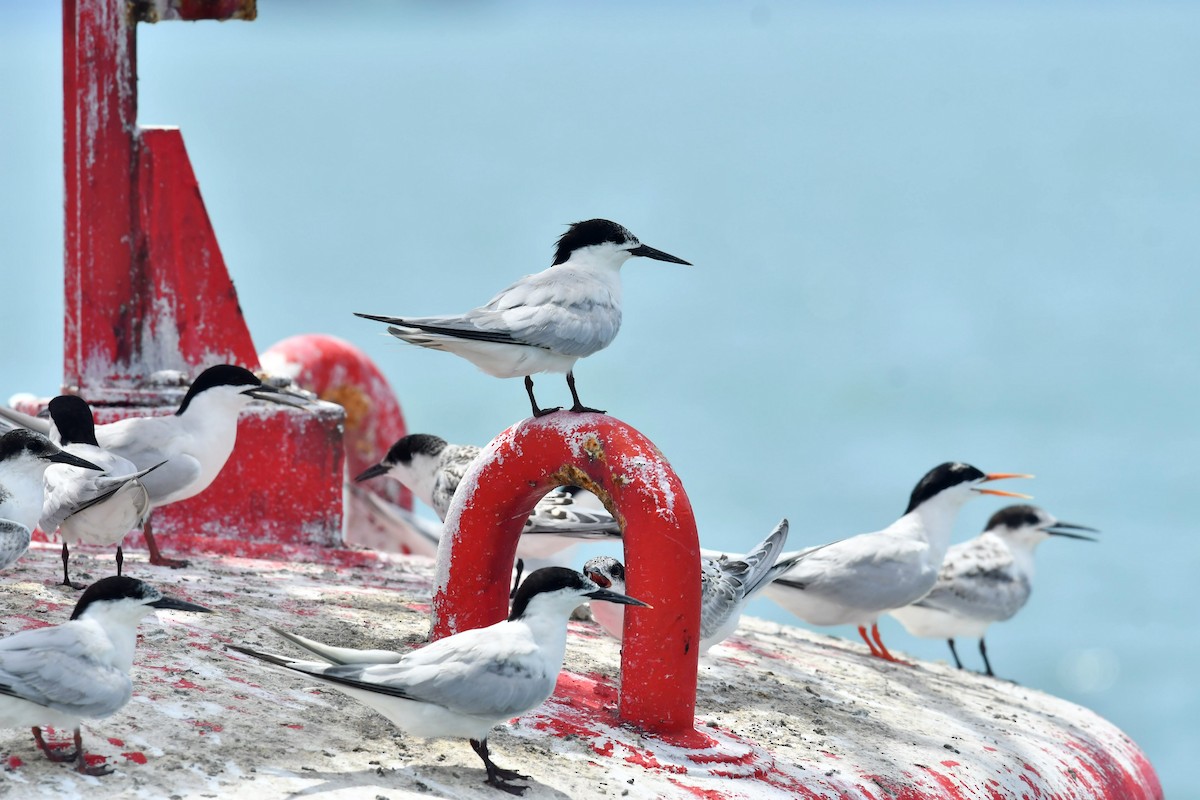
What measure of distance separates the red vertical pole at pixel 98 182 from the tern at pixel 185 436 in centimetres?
70

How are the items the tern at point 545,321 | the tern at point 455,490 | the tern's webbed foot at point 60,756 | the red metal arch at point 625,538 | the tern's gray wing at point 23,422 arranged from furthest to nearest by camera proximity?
the tern at point 455,490, the tern's gray wing at point 23,422, the tern at point 545,321, the red metal arch at point 625,538, the tern's webbed foot at point 60,756

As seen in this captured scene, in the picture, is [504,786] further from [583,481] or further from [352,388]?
[352,388]

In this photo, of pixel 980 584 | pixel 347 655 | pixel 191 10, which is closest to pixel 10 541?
pixel 347 655

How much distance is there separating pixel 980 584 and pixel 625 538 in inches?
155

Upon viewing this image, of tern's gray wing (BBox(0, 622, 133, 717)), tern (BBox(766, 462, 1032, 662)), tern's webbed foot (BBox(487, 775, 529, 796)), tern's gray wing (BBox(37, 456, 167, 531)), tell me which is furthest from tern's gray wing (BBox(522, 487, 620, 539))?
tern's gray wing (BBox(0, 622, 133, 717))

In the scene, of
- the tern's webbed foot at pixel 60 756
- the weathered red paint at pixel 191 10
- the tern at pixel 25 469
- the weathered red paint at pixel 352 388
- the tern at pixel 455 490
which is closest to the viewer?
the tern's webbed foot at pixel 60 756

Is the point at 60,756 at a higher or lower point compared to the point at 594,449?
lower

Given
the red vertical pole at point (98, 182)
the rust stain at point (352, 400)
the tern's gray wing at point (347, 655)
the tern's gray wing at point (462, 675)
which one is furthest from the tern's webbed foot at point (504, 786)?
the rust stain at point (352, 400)

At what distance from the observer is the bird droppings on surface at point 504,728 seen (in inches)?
138

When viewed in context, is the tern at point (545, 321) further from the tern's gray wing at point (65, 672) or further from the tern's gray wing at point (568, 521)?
the tern's gray wing at point (65, 672)

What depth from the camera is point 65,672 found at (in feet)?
10.9

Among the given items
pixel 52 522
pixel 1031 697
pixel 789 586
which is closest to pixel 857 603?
pixel 789 586

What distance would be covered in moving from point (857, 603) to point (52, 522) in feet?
10.5

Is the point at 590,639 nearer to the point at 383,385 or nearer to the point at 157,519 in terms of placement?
the point at 157,519
